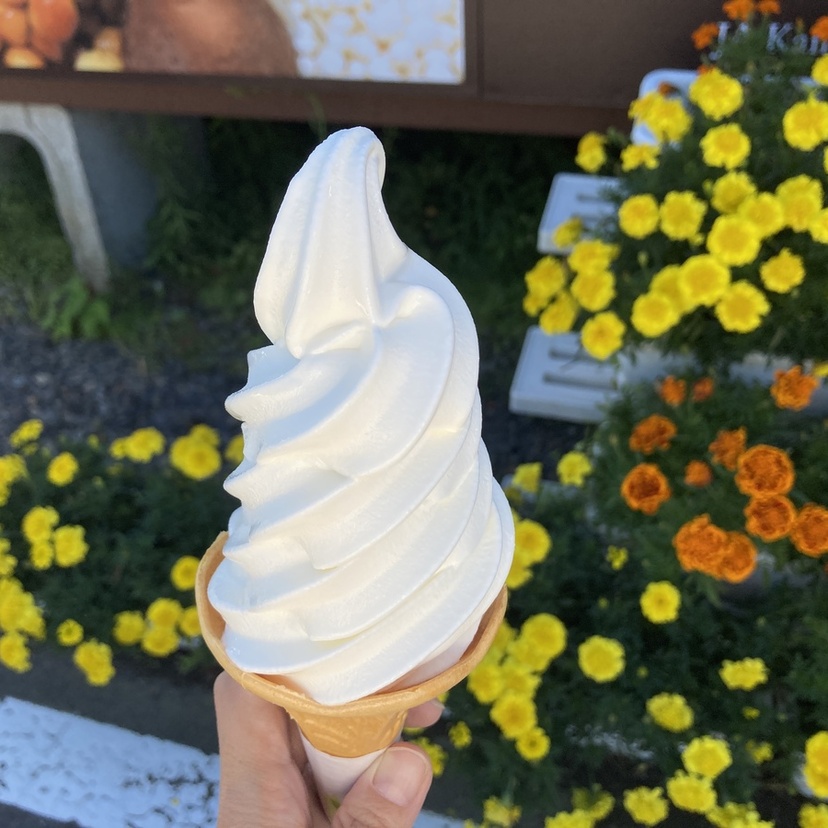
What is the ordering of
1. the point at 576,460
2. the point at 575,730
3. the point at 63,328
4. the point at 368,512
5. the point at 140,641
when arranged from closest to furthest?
the point at 368,512 → the point at 575,730 → the point at 576,460 → the point at 140,641 → the point at 63,328

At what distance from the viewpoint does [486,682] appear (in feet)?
7.13

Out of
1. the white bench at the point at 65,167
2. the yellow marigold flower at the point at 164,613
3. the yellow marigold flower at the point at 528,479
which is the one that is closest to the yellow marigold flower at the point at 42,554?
the yellow marigold flower at the point at 164,613

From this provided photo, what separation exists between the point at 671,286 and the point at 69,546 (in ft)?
6.22

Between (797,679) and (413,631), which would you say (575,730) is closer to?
(797,679)

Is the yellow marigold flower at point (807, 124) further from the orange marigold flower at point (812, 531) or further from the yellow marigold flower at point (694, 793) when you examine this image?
the yellow marigold flower at point (694, 793)

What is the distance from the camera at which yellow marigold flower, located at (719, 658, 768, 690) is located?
208 centimetres

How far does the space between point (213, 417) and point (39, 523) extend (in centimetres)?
134

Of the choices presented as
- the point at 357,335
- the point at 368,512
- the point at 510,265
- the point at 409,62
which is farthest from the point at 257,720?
the point at 510,265

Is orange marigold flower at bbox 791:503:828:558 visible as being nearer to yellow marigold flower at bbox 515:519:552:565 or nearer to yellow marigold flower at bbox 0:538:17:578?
yellow marigold flower at bbox 515:519:552:565

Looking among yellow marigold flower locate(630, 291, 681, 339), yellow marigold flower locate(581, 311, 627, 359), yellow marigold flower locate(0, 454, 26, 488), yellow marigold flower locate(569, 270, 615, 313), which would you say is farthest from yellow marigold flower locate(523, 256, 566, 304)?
Answer: yellow marigold flower locate(0, 454, 26, 488)

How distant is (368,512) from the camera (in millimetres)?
1368

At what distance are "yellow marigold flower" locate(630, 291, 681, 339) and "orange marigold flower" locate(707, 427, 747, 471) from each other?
1.05ft

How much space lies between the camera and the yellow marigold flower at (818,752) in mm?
1939

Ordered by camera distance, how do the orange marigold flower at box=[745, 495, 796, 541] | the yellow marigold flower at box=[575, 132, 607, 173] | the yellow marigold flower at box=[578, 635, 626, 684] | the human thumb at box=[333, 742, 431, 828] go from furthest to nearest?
the yellow marigold flower at box=[575, 132, 607, 173]
the yellow marigold flower at box=[578, 635, 626, 684]
the orange marigold flower at box=[745, 495, 796, 541]
the human thumb at box=[333, 742, 431, 828]
